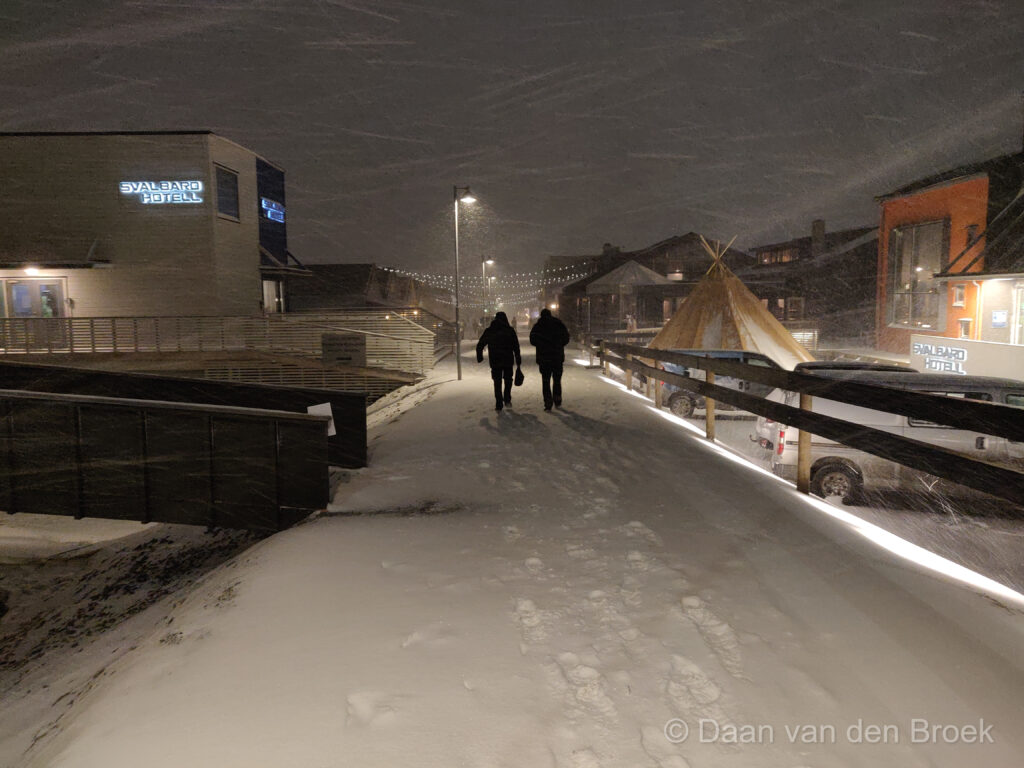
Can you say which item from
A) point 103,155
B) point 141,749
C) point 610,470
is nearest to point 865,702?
point 141,749

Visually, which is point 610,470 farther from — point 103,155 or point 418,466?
point 103,155

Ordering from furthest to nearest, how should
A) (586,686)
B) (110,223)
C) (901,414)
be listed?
(110,223) < (901,414) < (586,686)

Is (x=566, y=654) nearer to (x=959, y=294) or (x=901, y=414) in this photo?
(x=901, y=414)

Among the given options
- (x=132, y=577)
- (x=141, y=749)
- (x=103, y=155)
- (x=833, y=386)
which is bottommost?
(x=132, y=577)

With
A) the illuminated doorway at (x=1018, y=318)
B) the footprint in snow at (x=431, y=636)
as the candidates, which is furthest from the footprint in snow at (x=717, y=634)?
the illuminated doorway at (x=1018, y=318)

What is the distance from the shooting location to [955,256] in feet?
78.1

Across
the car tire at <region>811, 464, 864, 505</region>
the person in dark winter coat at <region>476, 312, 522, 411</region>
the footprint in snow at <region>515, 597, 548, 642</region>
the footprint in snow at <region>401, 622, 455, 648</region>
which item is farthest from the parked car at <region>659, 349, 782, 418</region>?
the footprint in snow at <region>401, 622, 455, 648</region>

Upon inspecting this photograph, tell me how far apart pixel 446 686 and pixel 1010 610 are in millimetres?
3269

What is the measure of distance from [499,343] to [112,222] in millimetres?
24155

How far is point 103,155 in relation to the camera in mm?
27422

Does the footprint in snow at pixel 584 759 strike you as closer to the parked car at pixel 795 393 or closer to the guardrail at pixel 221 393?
the parked car at pixel 795 393

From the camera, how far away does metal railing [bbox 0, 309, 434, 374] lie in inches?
921

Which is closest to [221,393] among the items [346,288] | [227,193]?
[227,193]

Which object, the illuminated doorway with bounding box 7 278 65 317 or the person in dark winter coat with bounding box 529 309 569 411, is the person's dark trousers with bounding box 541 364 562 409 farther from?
the illuminated doorway with bounding box 7 278 65 317
